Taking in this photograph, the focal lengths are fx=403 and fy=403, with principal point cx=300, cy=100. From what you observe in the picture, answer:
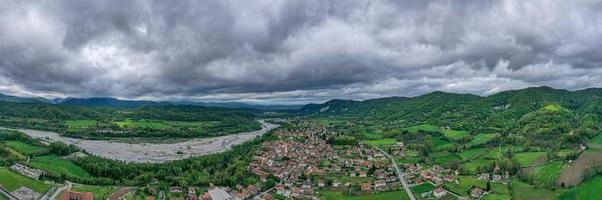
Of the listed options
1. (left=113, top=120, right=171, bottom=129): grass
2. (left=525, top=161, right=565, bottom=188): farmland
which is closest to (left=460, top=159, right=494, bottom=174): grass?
(left=525, top=161, right=565, bottom=188): farmland

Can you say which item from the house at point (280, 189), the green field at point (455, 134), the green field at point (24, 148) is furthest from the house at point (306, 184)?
the green field at point (24, 148)

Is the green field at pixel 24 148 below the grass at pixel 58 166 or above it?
above

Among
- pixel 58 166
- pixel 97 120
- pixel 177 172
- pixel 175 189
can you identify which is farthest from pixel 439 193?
pixel 97 120

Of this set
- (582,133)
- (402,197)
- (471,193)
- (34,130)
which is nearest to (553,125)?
(582,133)

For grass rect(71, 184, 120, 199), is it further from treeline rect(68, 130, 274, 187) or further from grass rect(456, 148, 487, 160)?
grass rect(456, 148, 487, 160)

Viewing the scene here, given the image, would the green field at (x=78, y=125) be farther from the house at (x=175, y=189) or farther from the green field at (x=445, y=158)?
the green field at (x=445, y=158)
